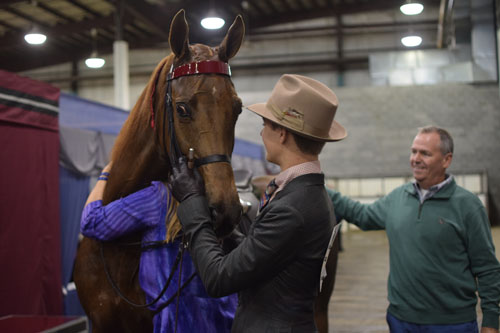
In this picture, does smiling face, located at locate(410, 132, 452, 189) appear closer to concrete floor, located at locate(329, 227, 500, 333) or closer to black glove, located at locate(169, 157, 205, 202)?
black glove, located at locate(169, 157, 205, 202)

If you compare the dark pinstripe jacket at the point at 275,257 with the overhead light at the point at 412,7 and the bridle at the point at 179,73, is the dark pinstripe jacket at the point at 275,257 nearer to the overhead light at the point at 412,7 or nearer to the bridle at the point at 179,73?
the bridle at the point at 179,73

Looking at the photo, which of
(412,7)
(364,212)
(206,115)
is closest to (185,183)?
(206,115)

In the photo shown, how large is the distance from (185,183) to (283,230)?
0.35 m

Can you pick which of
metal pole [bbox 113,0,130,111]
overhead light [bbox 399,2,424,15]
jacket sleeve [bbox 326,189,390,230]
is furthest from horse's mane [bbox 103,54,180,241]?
overhead light [bbox 399,2,424,15]

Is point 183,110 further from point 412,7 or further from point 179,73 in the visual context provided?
point 412,7

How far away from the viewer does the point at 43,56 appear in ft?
56.3

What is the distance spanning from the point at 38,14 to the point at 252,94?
699cm

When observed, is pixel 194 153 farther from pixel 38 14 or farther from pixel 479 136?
pixel 479 136

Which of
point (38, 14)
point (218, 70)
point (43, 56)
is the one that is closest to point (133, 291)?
point (218, 70)

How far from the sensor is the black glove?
4.39 ft

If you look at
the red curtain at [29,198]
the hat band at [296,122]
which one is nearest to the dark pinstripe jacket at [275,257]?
the hat band at [296,122]

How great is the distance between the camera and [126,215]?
1713 mm

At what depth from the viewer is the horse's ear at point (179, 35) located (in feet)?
5.00

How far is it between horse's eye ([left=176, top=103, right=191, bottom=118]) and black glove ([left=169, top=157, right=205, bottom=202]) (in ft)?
0.63
